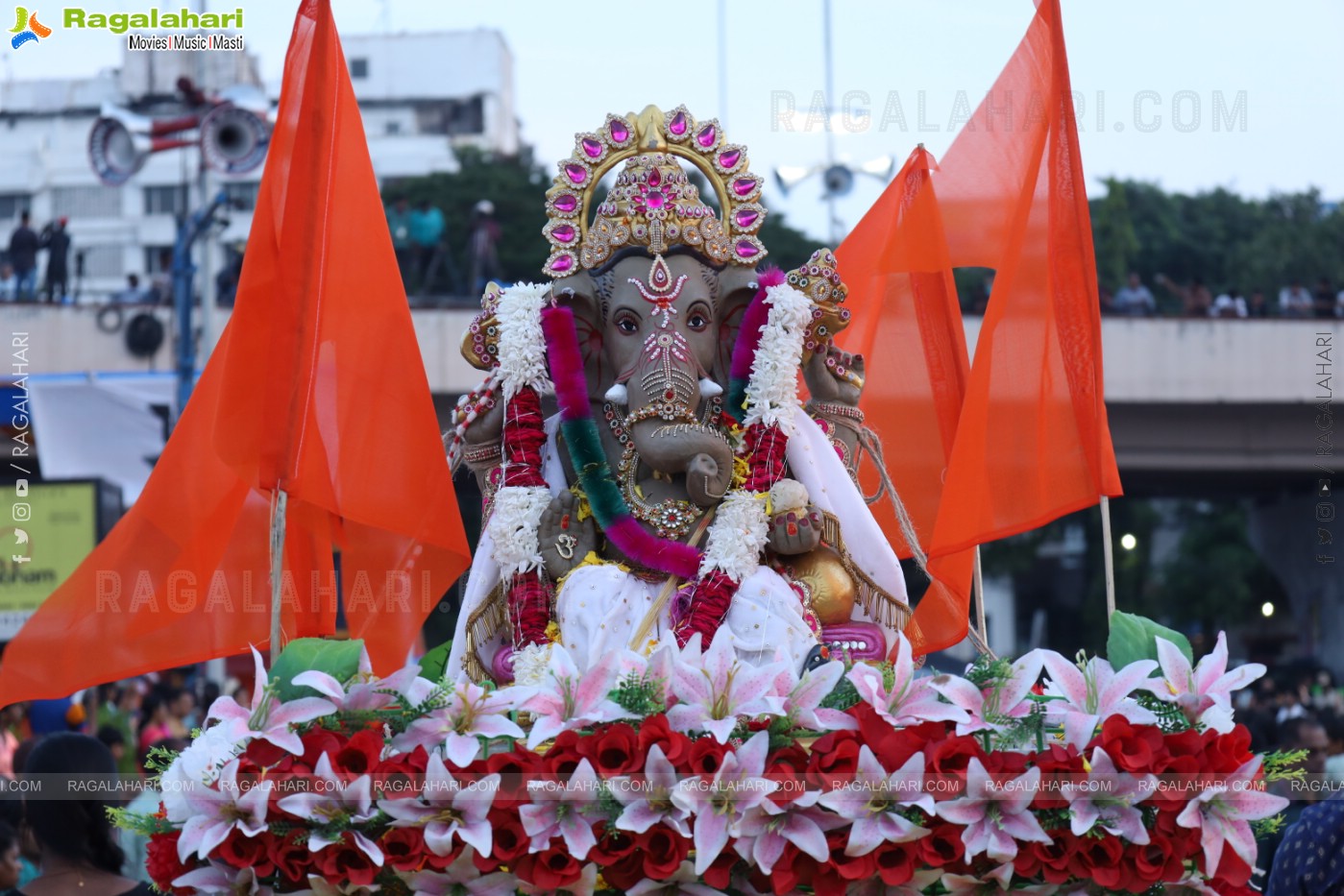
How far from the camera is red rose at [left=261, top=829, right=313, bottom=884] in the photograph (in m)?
4.51

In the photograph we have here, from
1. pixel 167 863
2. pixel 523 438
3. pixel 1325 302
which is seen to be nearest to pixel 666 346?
pixel 523 438

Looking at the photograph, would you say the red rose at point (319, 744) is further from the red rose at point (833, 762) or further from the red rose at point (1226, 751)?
the red rose at point (1226, 751)

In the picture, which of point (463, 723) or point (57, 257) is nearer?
point (463, 723)

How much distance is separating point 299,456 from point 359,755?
1367mm

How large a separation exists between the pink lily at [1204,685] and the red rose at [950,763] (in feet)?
2.01

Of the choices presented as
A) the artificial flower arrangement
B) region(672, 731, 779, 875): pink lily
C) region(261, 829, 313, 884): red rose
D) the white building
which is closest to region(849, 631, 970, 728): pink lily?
the artificial flower arrangement

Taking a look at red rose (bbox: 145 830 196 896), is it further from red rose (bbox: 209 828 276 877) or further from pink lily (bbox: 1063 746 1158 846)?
pink lily (bbox: 1063 746 1158 846)

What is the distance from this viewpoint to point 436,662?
21.0 feet

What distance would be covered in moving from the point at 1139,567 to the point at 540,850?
36.7m

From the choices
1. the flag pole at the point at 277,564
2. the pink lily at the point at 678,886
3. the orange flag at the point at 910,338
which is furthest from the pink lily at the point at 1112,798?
the orange flag at the point at 910,338

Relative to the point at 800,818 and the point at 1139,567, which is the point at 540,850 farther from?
the point at 1139,567

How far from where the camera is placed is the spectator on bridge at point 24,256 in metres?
21.9

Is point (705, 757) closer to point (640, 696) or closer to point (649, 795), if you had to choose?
point (649, 795)

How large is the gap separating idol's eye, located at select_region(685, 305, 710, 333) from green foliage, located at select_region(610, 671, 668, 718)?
1.89 meters
